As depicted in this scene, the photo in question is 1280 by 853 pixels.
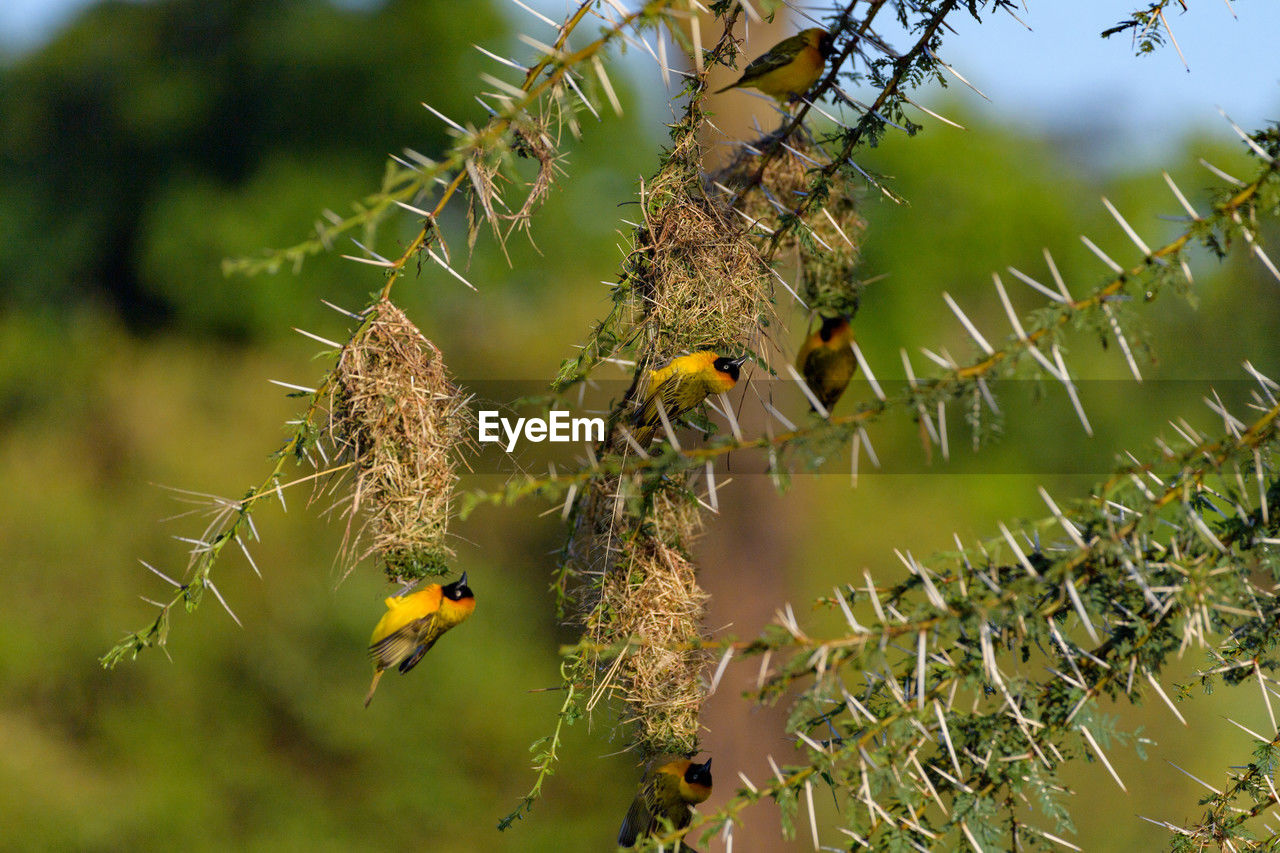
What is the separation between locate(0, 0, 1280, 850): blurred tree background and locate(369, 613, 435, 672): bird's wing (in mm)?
5811

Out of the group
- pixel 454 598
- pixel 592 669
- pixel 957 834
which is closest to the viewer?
pixel 957 834

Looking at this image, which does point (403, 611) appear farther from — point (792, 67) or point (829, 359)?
point (792, 67)

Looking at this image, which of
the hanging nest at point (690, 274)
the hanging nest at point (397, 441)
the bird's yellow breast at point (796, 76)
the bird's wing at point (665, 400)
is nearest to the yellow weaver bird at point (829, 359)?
the hanging nest at point (690, 274)

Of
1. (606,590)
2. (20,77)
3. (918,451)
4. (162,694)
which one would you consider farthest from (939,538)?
(20,77)

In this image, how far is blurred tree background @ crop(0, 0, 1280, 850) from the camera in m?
8.71

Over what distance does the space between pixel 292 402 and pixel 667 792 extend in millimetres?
7801

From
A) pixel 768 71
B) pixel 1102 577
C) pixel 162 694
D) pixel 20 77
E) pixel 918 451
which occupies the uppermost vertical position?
pixel 768 71

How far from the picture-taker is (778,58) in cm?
198

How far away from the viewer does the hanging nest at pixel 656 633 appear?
200cm

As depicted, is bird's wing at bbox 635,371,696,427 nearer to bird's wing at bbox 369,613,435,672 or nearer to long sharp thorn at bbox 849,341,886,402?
long sharp thorn at bbox 849,341,886,402

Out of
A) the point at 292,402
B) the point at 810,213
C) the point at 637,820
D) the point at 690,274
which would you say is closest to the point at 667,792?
the point at 637,820

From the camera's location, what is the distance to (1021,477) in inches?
A: 395

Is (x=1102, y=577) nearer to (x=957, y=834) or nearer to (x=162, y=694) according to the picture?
(x=957, y=834)

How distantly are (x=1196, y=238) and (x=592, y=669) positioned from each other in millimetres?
1248
